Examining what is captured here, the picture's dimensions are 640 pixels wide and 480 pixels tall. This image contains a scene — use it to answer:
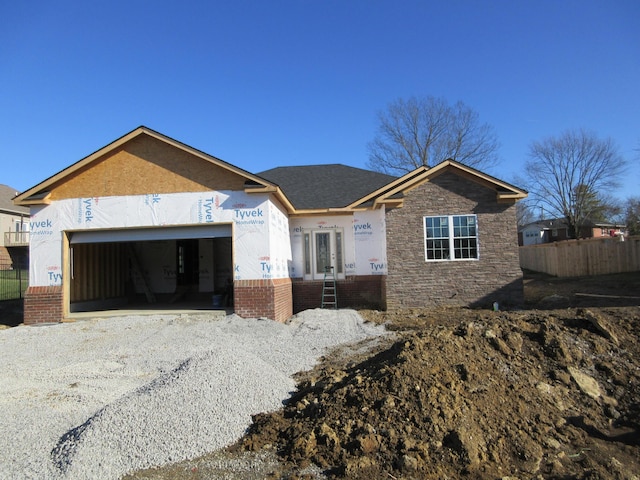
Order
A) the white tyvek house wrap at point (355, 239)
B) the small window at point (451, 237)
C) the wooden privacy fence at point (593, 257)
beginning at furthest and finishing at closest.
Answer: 1. the wooden privacy fence at point (593, 257)
2. the white tyvek house wrap at point (355, 239)
3. the small window at point (451, 237)

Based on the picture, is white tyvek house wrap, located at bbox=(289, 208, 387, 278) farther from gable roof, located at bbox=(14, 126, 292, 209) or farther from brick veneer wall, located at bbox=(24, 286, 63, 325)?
brick veneer wall, located at bbox=(24, 286, 63, 325)

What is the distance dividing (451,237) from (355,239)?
3443mm

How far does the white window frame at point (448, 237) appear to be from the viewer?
46.1 ft

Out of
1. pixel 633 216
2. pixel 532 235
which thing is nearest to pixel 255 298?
pixel 633 216

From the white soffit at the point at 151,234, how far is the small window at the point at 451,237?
21.4ft

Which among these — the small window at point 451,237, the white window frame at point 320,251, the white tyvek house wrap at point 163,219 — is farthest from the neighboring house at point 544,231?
the white tyvek house wrap at point 163,219

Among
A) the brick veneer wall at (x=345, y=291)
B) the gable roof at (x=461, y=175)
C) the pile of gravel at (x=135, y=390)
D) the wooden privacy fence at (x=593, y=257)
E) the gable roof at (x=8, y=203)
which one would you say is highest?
the gable roof at (x=8, y=203)

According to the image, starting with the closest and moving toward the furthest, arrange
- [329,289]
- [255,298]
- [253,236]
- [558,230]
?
1. [255,298]
2. [253,236]
3. [329,289]
4. [558,230]

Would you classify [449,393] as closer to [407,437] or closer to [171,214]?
[407,437]

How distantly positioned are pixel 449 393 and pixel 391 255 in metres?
9.65

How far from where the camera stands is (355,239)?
15789 mm

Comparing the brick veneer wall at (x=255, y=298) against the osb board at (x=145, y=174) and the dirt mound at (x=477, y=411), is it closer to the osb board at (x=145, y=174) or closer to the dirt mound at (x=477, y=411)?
the osb board at (x=145, y=174)

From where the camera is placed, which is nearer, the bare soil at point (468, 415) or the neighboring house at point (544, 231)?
the bare soil at point (468, 415)

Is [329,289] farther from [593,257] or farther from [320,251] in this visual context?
[593,257]
